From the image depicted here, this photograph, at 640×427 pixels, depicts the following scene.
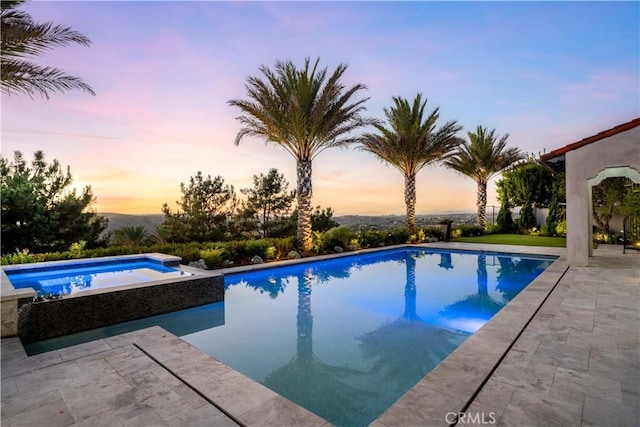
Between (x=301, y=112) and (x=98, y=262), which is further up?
(x=301, y=112)

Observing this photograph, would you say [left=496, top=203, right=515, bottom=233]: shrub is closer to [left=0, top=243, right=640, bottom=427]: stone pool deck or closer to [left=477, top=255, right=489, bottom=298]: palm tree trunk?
[left=477, top=255, right=489, bottom=298]: palm tree trunk

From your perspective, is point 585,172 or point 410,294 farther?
point 585,172

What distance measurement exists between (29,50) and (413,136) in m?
15.8

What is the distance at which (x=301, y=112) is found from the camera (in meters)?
12.1

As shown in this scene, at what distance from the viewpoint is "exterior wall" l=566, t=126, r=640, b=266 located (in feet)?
28.1

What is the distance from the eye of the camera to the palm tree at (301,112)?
12.1 metres

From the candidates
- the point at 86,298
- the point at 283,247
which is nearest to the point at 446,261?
the point at 283,247

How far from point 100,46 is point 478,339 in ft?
39.7

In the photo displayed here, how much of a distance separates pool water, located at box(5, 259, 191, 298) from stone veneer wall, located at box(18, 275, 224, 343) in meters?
0.67

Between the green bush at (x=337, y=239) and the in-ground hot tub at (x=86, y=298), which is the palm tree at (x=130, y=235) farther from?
the green bush at (x=337, y=239)

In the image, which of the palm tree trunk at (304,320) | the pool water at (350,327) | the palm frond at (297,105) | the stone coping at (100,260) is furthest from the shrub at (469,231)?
the stone coping at (100,260)

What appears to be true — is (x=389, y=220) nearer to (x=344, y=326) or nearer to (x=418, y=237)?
(x=418, y=237)

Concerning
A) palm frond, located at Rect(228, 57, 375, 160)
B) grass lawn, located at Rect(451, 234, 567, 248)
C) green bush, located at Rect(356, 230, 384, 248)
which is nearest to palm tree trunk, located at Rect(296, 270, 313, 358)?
palm frond, located at Rect(228, 57, 375, 160)

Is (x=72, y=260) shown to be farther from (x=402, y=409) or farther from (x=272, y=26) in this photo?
(x=402, y=409)
